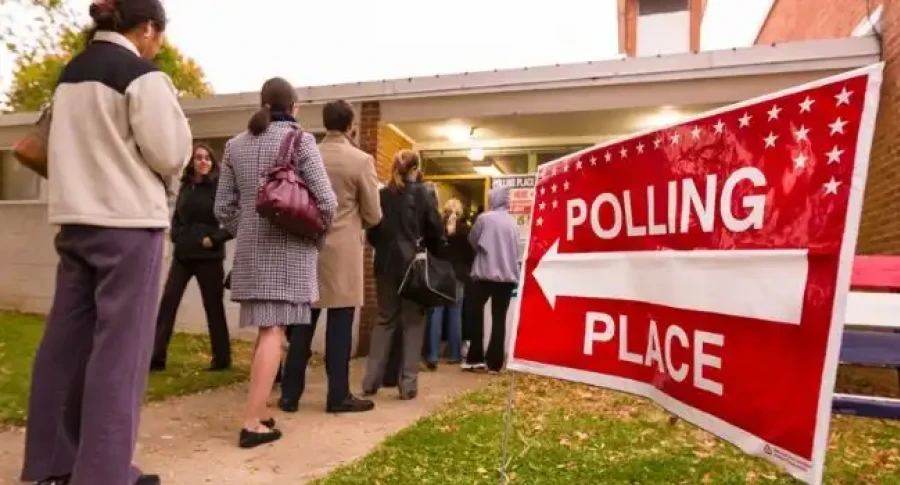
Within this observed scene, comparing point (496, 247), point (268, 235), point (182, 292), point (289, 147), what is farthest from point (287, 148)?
point (496, 247)

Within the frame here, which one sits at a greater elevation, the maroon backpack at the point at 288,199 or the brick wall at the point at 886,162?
the brick wall at the point at 886,162

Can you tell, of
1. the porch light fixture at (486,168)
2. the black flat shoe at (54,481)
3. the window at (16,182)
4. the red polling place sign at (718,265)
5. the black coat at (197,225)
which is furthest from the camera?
the window at (16,182)

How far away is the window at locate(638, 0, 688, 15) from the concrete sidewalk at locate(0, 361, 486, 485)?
36.9ft

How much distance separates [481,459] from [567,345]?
0.98 meters

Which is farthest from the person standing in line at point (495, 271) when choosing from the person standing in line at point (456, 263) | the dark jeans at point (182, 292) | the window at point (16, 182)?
the window at point (16, 182)

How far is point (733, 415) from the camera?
1.90m

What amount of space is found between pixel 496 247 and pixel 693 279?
4.32 metres

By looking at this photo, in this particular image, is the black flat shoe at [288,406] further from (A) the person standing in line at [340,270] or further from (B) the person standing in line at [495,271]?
(B) the person standing in line at [495,271]

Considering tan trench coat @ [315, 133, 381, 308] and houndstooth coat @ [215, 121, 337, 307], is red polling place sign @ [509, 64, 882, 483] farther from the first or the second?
tan trench coat @ [315, 133, 381, 308]

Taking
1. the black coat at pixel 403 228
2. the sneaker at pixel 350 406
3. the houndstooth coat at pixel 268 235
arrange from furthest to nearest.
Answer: the black coat at pixel 403 228 → the sneaker at pixel 350 406 → the houndstooth coat at pixel 268 235

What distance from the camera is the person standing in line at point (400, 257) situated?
4805mm

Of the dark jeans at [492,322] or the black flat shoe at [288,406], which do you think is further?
the dark jeans at [492,322]

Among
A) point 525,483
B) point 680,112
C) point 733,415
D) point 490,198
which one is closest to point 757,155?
point 733,415

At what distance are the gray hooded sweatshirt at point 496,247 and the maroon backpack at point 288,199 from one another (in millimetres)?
3073
